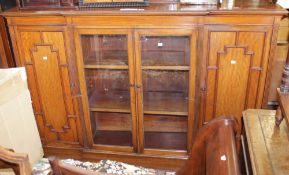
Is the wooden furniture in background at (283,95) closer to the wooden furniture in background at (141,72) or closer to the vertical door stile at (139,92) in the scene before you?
the wooden furniture in background at (141,72)

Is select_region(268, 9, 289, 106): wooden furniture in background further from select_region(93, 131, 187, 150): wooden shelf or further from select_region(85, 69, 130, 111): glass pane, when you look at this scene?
select_region(85, 69, 130, 111): glass pane

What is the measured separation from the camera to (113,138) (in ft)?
7.25

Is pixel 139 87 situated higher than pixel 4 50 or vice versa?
pixel 4 50

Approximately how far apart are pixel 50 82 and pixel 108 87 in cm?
39

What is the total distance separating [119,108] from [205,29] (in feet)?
2.58

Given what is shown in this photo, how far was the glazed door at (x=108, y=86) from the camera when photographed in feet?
6.05

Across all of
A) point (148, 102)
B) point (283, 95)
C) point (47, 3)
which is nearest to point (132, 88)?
point (148, 102)

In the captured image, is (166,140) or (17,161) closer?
(17,161)

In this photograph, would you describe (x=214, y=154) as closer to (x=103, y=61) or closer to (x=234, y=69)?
(x=234, y=69)

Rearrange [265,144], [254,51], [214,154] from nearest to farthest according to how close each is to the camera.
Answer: [214,154] < [265,144] < [254,51]

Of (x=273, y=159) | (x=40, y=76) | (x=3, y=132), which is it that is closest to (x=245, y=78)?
(x=273, y=159)

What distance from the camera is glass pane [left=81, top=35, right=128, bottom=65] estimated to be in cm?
184

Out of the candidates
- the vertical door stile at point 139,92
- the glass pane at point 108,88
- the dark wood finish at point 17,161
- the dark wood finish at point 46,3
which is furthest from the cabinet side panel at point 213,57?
the dark wood finish at point 17,161

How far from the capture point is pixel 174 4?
Answer: 5.93ft
